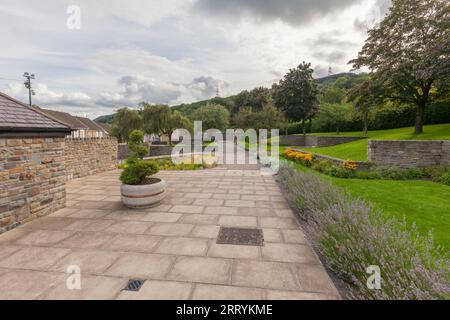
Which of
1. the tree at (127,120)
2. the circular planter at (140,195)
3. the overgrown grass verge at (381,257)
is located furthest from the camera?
the tree at (127,120)

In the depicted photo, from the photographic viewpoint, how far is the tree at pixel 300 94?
1215 inches

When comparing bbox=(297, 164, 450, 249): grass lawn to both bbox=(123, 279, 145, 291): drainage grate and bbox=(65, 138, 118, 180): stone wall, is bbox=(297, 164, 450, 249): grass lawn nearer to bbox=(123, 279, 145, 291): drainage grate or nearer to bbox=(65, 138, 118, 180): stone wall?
bbox=(123, 279, 145, 291): drainage grate

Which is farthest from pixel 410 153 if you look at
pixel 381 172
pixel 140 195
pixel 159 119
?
pixel 159 119

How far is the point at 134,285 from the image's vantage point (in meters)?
2.62

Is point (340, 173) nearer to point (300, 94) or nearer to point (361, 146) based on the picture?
point (361, 146)

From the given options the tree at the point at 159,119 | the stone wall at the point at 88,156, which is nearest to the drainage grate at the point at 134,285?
the stone wall at the point at 88,156

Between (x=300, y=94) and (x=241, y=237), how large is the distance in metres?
30.9

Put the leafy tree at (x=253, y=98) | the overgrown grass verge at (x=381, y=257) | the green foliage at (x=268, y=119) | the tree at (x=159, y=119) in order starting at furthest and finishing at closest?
the leafy tree at (x=253, y=98), the green foliage at (x=268, y=119), the tree at (x=159, y=119), the overgrown grass verge at (x=381, y=257)

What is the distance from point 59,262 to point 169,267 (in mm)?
1632

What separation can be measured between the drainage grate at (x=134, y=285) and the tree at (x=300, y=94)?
3081cm

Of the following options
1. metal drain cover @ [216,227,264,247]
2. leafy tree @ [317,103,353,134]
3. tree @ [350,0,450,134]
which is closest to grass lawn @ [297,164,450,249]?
metal drain cover @ [216,227,264,247]

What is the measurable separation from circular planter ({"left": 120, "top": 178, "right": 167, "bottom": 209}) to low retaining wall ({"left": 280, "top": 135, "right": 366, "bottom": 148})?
21.7 metres

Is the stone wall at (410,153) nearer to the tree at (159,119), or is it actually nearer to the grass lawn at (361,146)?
the grass lawn at (361,146)
